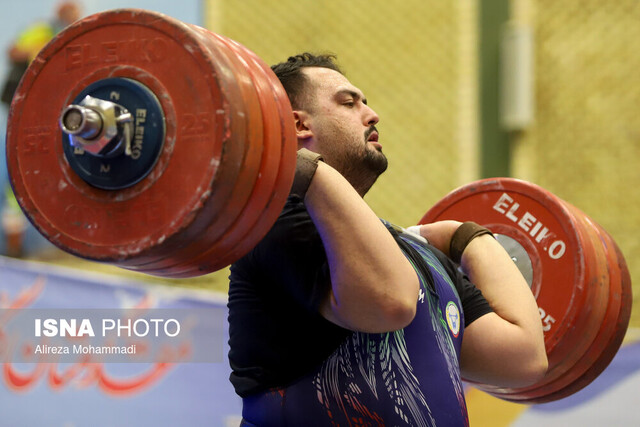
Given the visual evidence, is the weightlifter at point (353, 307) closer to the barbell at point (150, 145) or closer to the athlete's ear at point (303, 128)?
the athlete's ear at point (303, 128)

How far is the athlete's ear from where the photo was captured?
4.54 ft

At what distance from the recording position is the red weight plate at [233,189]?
0.94 meters

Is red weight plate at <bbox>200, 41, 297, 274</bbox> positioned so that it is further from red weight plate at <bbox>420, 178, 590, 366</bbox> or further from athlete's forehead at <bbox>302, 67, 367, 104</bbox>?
red weight plate at <bbox>420, 178, 590, 366</bbox>

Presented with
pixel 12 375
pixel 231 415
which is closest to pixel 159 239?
pixel 231 415

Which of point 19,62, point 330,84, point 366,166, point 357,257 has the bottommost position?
point 19,62

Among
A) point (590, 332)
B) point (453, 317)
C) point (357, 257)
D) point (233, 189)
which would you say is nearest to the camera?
point (233, 189)

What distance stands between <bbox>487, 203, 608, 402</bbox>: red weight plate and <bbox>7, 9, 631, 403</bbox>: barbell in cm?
97

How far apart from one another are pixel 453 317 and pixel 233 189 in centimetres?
61

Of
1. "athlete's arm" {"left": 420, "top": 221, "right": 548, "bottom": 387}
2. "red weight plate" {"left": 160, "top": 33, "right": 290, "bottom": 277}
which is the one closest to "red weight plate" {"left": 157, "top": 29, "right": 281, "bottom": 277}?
"red weight plate" {"left": 160, "top": 33, "right": 290, "bottom": 277}

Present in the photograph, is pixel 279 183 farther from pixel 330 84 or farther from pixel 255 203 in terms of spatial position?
pixel 330 84

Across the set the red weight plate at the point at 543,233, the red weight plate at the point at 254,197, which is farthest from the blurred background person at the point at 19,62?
the red weight plate at the point at 254,197

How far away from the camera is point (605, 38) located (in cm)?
414

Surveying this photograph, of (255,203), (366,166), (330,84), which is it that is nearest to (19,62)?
(330,84)

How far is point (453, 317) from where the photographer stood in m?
1.37
